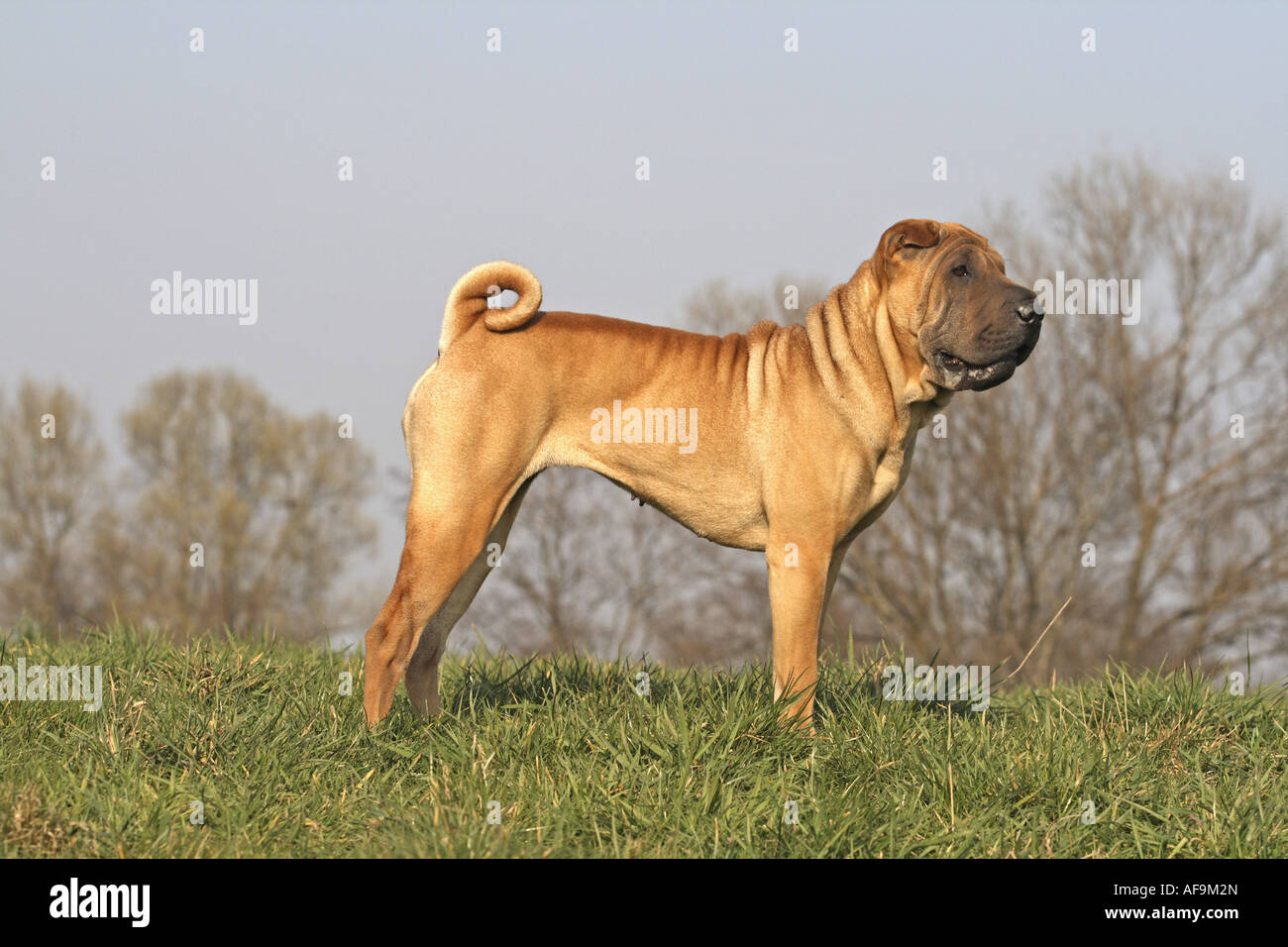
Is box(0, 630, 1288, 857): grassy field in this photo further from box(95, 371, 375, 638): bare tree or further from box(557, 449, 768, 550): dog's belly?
box(95, 371, 375, 638): bare tree

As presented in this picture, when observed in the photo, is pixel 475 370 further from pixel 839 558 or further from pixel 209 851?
pixel 209 851

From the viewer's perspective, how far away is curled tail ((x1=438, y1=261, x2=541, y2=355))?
5.69 meters

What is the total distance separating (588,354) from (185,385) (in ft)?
69.0

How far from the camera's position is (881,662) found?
704 cm

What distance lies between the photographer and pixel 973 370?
5.59 meters

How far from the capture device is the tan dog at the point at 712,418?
5.55m

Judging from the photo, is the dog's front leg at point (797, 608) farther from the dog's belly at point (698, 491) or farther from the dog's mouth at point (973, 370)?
the dog's mouth at point (973, 370)

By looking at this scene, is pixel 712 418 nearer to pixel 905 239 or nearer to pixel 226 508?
pixel 905 239

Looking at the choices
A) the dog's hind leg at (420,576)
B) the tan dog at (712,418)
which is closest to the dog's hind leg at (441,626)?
the tan dog at (712,418)

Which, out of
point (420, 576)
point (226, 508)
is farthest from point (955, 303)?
point (226, 508)

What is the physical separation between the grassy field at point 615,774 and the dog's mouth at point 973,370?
1.62 meters
